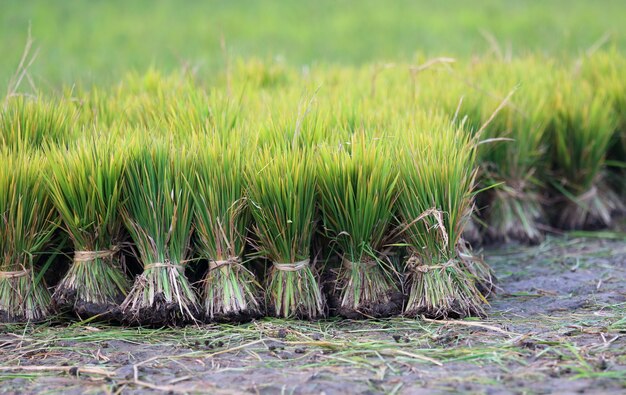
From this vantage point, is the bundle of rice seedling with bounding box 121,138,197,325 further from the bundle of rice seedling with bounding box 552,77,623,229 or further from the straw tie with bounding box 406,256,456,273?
the bundle of rice seedling with bounding box 552,77,623,229

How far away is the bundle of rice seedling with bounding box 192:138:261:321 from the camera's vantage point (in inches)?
118

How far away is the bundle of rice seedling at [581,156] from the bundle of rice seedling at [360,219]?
64.3 inches

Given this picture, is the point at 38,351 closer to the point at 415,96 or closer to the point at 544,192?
the point at 415,96

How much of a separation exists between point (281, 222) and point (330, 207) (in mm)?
195

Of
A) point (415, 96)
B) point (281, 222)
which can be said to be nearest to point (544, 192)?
point (415, 96)

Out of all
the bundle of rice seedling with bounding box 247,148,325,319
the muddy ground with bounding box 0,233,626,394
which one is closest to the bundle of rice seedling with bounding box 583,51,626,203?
the muddy ground with bounding box 0,233,626,394

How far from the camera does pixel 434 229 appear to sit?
3027 mm

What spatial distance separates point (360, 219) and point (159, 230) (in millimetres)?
724

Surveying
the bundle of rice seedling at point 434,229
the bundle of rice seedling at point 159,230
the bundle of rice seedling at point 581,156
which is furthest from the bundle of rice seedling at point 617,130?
the bundle of rice seedling at point 159,230

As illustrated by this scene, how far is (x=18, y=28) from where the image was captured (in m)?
8.40

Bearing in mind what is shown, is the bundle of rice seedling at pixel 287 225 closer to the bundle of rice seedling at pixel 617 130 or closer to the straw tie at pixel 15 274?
the straw tie at pixel 15 274

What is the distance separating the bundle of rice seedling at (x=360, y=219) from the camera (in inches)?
117

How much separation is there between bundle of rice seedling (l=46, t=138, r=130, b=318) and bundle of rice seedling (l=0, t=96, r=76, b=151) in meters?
0.34

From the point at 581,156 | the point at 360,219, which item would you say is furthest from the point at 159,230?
the point at 581,156
